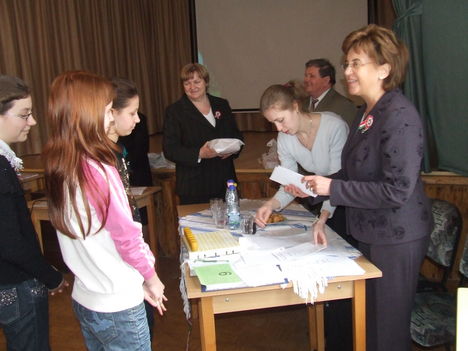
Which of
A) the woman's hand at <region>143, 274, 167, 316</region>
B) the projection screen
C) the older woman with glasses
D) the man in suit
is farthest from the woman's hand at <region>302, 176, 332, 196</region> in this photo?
the projection screen

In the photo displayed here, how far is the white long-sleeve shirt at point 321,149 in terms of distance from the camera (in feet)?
7.44

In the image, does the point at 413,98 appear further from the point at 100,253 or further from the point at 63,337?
the point at 63,337

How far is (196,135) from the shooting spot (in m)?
3.17

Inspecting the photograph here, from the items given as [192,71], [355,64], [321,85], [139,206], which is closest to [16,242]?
[355,64]

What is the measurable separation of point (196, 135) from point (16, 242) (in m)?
1.74

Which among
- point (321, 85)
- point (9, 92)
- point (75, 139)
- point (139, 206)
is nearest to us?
point (75, 139)

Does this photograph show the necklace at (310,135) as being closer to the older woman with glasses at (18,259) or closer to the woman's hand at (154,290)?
the woman's hand at (154,290)

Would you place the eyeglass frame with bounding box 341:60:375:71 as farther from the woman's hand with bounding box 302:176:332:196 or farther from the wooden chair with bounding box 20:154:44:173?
the wooden chair with bounding box 20:154:44:173

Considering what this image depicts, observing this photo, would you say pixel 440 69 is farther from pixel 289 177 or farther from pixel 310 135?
pixel 289 177

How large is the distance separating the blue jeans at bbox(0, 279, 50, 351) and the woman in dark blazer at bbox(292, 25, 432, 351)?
3.62 ft

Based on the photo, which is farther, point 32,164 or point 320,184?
point 32,164

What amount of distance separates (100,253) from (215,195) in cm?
183

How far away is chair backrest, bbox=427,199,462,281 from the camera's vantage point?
7.10 ft

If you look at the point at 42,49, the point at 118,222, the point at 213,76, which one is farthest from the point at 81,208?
the point at 213,76
